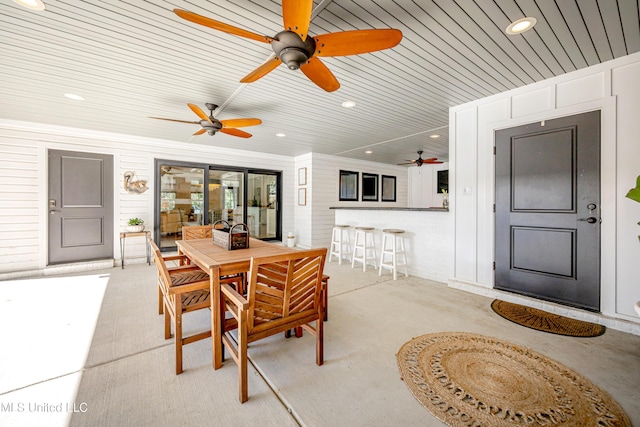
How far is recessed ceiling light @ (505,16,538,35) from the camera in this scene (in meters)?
2.06

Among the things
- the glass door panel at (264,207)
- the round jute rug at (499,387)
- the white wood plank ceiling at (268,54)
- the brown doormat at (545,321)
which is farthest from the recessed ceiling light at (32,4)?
the glass door panel at (264,207)

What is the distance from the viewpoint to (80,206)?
4789 mm

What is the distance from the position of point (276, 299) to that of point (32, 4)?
105 inches

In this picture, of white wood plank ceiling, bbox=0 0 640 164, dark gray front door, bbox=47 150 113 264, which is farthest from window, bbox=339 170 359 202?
dark gray front door, bbox=47 150 113 264

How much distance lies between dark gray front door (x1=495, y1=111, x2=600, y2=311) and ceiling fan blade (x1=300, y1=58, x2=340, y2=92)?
8.28ft

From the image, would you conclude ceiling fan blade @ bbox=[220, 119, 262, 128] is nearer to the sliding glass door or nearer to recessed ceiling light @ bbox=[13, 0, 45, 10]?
recessed ceiling light @ bbox=[13, 0, 45, 10]

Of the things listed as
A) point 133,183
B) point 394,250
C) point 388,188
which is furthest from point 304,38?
point 388,188

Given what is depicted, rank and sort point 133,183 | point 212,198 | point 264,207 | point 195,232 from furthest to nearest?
point 264,207
point 212,198
point 133,183
point 195,232

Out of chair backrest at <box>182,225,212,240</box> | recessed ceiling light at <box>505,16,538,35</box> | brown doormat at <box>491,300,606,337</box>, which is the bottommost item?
brown doormat at <box>491,300,606,337</box>

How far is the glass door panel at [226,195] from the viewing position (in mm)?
6285

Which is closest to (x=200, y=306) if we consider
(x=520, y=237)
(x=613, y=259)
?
(x=520, y=237)

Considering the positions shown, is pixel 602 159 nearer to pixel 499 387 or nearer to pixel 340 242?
pixel 499 387

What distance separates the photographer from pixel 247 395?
162 cm

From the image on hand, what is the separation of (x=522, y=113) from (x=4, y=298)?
6.81 meters
